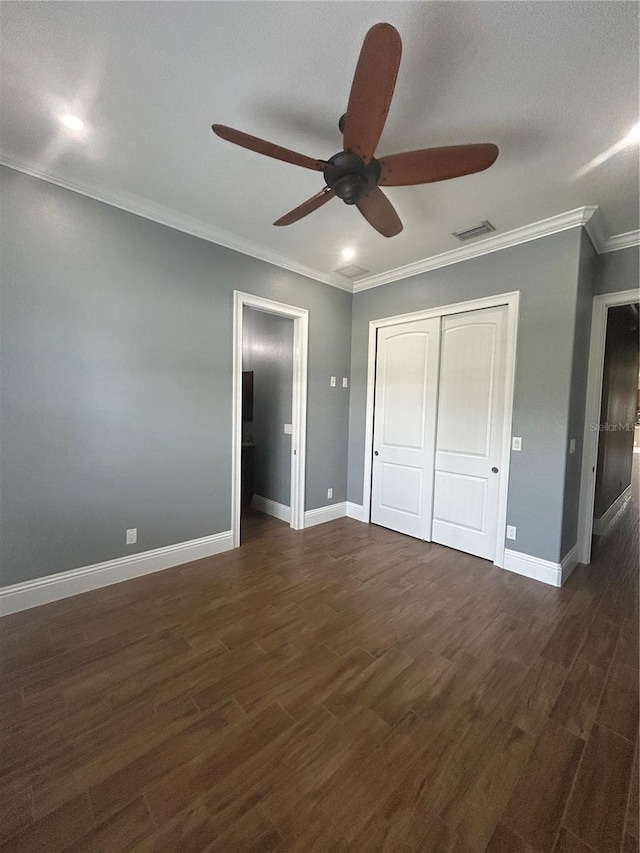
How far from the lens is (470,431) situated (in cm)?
317

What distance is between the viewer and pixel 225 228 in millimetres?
2861

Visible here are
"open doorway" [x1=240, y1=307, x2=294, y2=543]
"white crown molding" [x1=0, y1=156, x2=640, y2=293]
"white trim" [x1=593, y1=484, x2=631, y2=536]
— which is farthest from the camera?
"open doorway" [x1=240, y1=307, x2=294, y2=543]

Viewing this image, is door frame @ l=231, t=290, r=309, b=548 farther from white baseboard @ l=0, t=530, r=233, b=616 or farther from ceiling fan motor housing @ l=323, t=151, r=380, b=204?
ceiling fan motor housing @ l=323, t=151, r=380, b=204

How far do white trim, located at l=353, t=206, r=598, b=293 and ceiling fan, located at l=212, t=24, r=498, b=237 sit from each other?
5.05 feet

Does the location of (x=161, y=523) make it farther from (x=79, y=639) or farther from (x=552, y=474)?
(x=552, y=474)

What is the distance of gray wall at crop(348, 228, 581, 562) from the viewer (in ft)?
8.51

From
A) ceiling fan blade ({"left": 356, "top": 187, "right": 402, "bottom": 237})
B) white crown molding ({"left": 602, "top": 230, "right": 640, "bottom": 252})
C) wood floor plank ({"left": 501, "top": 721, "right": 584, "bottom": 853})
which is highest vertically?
white crown molding ({"left": 602, "top": 230, "right": 640, "bottom": 252})

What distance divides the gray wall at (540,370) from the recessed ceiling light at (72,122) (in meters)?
2.98

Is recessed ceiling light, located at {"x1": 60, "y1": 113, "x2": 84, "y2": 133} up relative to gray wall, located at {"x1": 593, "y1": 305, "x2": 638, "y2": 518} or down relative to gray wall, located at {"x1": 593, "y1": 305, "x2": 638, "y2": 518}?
up

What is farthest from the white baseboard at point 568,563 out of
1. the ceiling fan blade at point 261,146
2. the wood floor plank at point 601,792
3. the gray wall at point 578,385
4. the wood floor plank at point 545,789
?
the ceiling fan blade at point 261,146

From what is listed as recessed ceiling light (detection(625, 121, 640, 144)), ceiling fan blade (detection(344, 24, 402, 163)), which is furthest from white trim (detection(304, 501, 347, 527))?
recessed ceiling light (detection(625, 121, 640, 144))

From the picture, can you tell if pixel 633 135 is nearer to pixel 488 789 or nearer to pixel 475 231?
pixel 475 231

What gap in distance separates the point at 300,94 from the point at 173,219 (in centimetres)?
150

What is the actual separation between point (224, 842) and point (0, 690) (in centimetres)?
134
